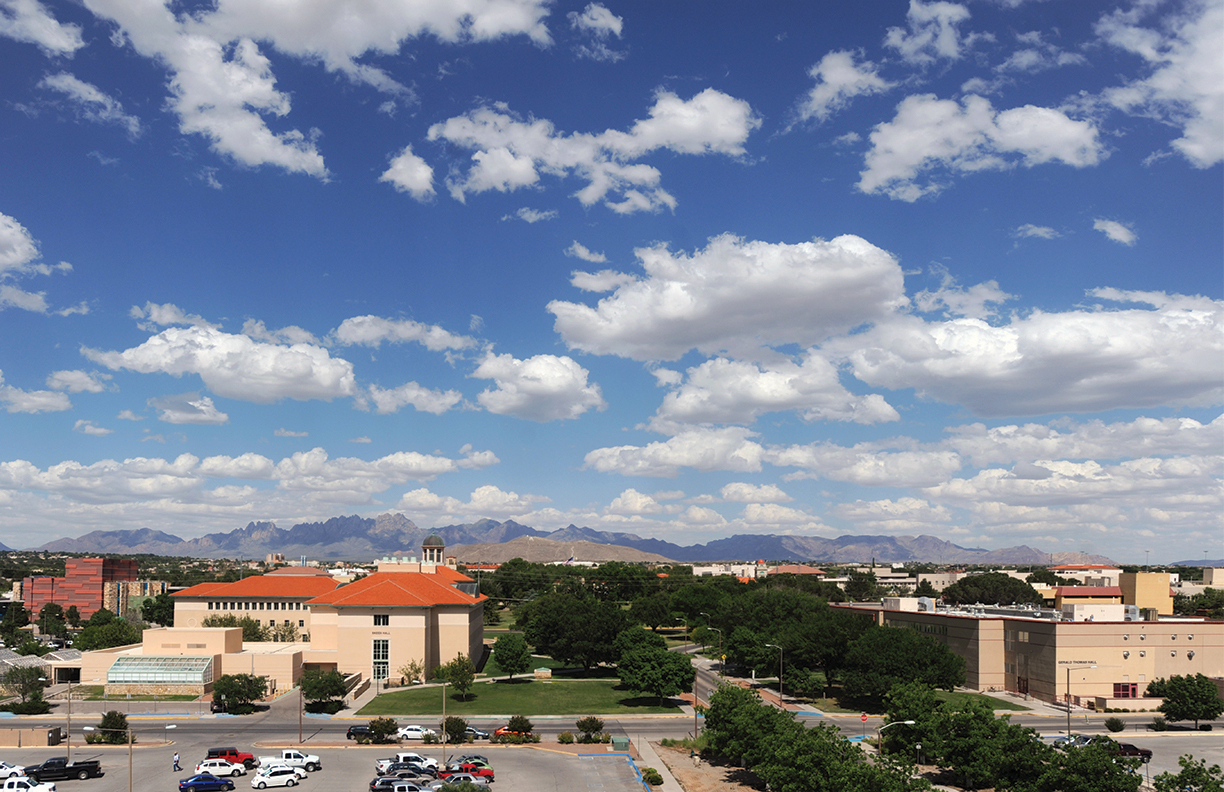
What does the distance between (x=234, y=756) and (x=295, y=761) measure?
4978 millimetres

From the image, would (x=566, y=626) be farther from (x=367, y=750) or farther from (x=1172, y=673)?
(x=1172, y=673)

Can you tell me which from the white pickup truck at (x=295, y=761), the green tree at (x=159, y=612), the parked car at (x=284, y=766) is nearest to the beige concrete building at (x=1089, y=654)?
the white pickup truck at (x=295, y=761)

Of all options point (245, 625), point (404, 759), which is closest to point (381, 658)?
point (245, 625)

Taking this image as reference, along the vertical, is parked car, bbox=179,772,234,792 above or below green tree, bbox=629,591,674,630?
above

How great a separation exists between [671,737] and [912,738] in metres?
21.3

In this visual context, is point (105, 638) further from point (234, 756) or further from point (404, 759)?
point (404, 759)

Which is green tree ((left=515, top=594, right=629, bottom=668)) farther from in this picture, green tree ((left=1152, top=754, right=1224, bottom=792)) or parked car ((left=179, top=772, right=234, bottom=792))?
green tree ((left=1152, top=754, right=1224, bottom=792))

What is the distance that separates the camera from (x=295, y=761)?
206 feet

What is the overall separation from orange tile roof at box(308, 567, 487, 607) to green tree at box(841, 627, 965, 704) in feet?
160

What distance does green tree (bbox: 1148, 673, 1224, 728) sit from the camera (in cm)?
8650

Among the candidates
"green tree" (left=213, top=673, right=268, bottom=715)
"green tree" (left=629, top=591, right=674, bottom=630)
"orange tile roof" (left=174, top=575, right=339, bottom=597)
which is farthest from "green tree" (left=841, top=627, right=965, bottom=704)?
"orange tile roof" (left=174, top=575, right=339, bottom=597)

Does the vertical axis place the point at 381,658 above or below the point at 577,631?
below

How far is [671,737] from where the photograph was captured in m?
77.1

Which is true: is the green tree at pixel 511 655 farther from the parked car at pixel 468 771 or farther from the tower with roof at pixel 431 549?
the tower with roof at pixel 431 549
